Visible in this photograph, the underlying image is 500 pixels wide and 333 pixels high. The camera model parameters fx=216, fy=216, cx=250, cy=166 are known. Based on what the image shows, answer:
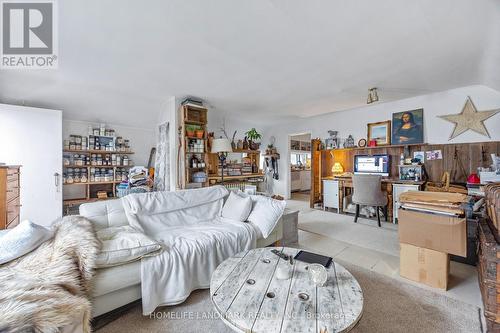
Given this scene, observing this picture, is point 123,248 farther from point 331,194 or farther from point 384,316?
point 331,194

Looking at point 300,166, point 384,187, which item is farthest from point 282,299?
point 300,166

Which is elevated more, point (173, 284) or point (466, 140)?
point (466, 140)

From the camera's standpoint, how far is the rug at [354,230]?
9.31ft

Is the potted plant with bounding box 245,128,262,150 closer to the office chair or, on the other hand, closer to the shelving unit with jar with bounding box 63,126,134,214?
the office chair

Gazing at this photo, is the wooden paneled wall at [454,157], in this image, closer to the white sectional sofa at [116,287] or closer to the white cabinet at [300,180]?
the white cabinet at [300,180]

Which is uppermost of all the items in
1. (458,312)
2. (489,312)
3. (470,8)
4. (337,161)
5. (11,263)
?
(470,8)

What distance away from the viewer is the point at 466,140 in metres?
3.40

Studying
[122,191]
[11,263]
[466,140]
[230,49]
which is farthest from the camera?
[122,191]

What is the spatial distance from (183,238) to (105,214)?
83cm

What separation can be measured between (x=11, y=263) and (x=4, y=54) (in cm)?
229

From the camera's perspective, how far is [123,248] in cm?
152

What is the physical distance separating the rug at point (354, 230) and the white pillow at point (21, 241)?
3.13 metres

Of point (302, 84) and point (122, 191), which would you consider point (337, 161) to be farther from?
A: point (122, 191)

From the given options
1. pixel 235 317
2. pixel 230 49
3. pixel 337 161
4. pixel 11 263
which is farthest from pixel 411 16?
pixel 337 161
